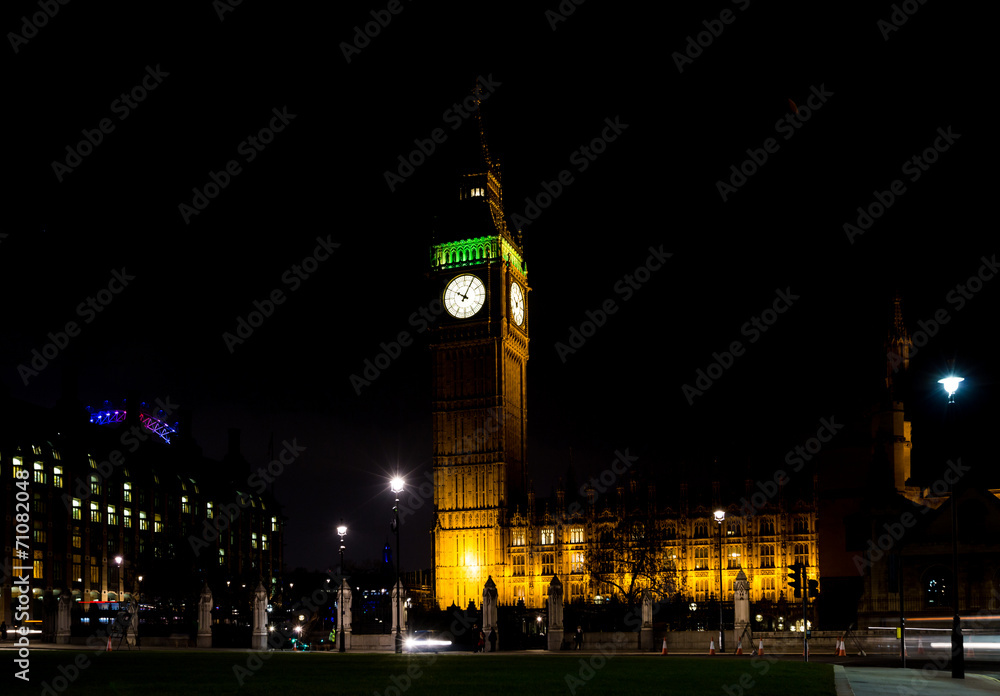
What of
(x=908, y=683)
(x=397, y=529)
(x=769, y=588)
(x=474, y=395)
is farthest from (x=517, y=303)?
(x=908, y=683)

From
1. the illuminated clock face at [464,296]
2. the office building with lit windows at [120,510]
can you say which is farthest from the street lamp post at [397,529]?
the illuminated clock face at [464,296]

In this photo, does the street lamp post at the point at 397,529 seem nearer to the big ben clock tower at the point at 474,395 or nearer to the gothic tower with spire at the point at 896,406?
the gothic tower with spire at the point at 896,406

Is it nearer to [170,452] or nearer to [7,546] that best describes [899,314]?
[7,546]

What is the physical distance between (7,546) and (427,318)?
4528cm

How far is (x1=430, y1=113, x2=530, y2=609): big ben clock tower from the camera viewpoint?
10625cm

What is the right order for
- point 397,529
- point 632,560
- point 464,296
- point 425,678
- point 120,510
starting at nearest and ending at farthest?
point 425,678 → point 397,529 → point 632,560 → point 464,296 → point 120,510

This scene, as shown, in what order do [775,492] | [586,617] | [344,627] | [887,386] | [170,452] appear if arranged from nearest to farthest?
[344,627]
[586,617]
[887,386]
[775,492]
[170,452]

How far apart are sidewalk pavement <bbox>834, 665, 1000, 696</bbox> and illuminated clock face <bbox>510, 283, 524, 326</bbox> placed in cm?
8600

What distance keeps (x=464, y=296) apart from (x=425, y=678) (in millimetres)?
89616

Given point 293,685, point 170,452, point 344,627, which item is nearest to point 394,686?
point 293,685

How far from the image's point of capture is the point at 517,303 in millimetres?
116312

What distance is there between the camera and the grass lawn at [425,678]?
19234 mm

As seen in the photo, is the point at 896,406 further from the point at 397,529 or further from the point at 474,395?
the point at 397,529

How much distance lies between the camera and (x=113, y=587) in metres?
114
